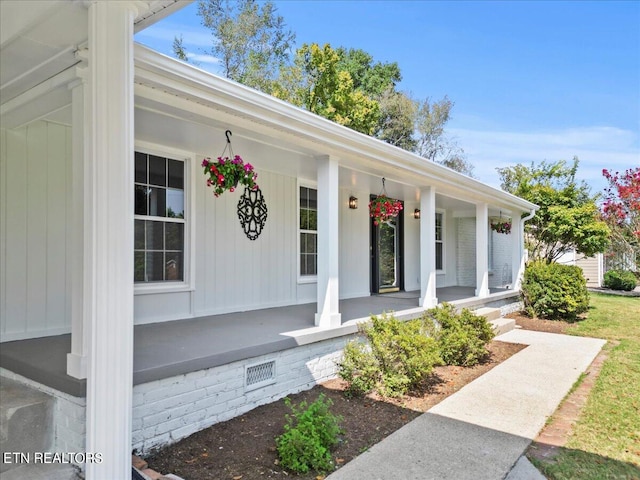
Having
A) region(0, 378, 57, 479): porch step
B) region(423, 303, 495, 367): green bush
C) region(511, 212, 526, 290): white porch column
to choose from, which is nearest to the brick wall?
region(0, 378, 57, 479): porch step

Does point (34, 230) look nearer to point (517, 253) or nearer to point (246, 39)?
point (517, 253)

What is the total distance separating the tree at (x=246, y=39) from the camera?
1838 centimetres

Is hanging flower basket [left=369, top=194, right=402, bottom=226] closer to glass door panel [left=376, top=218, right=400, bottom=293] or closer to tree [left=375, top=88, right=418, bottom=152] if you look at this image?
glass door panel [left=376, top=218, right=400, bottom=293]

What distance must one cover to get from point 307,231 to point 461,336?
305 centimetres

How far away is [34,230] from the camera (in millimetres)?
4172

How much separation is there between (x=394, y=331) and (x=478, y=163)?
22760 mm

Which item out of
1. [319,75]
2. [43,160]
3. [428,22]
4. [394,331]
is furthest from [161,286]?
[319,75]

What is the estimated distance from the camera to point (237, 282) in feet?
19.9

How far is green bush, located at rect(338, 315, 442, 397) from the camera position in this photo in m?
4.48

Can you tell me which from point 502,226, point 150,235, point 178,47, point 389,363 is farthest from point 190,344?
point 178,47

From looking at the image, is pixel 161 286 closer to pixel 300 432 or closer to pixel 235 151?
pixel 235 151

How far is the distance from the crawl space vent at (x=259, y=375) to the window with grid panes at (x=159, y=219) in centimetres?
190

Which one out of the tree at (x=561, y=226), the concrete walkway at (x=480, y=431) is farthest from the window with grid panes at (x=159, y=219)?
the tree at (x=561, y=226)

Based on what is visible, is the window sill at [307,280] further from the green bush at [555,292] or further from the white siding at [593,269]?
the white siding at [593,269]
